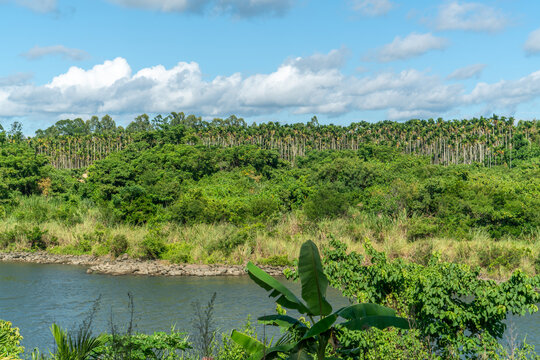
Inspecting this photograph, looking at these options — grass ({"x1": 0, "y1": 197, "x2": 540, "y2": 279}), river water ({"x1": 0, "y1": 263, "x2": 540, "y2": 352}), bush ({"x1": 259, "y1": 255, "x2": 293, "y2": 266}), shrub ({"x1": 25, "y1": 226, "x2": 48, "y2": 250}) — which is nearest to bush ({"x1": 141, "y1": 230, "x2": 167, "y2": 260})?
grass ({"x1": 0, "y1": 197, "x2": 540, "y2": 279})

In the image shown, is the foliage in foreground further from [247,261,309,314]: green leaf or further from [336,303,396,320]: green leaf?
[247,261,309,314]: green leaf

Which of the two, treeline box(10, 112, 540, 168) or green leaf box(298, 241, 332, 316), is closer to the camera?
green leaf box(298, 241, 332, 316)

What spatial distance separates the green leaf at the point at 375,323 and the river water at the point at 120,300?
361 inches

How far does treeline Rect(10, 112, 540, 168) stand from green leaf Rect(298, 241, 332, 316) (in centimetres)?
5985

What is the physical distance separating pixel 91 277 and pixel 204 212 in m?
6.44

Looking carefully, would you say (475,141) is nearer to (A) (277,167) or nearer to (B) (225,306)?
(A) (277,167)

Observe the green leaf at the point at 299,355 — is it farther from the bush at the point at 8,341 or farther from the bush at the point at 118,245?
the bush at the point at 118,245

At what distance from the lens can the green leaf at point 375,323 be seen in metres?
4.52

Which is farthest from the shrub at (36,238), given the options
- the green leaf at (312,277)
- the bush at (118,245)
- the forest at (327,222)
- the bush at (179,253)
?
the green leaf at (312,277)

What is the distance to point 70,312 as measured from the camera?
52.6 ft

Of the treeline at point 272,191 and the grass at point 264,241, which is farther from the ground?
the treeline at point 272,191

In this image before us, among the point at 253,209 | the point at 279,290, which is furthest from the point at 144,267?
the point at 279,290

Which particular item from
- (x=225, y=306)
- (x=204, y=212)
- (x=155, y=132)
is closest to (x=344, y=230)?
(x=204, y=212)

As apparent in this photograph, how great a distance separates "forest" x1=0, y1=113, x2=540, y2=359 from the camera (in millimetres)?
6629
